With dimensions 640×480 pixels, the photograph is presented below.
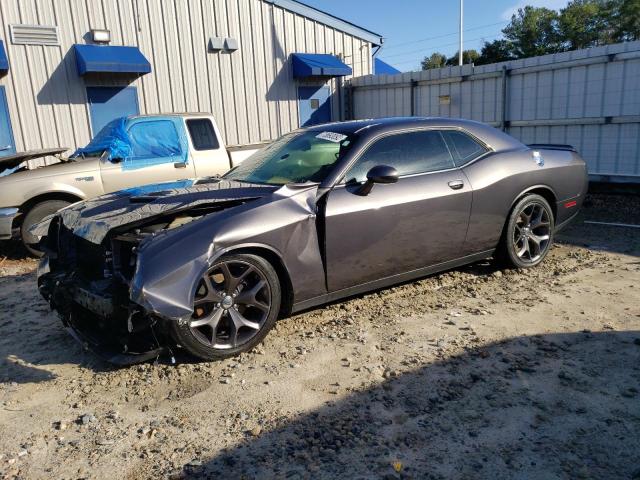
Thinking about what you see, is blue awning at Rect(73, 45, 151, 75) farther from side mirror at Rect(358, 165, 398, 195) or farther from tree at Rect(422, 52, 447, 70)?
tree at Rect(422, 52, 447, 70)

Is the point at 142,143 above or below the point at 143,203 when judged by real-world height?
above

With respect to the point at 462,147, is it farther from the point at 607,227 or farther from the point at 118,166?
the point at 118,166

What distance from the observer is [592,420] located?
2920 millimetres

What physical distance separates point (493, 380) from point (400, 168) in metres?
1.96

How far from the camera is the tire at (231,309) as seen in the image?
357 cm

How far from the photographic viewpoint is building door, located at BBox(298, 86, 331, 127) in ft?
47.8

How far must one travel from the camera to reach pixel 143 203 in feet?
13.0

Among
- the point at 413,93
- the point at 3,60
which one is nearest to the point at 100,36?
the point at 3,60

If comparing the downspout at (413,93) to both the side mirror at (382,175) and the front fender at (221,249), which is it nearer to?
the side mirror at (382,175)

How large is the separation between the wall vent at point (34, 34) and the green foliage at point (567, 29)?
4508cm

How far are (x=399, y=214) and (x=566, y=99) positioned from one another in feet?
19.6

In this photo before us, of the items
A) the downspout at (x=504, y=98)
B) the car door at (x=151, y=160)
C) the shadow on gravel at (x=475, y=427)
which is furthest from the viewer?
the downspout at (x=504, y=98)

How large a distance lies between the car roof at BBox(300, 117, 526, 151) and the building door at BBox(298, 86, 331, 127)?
962 centimetres

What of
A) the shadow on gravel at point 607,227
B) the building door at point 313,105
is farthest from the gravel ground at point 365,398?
the building door at point 313,105
